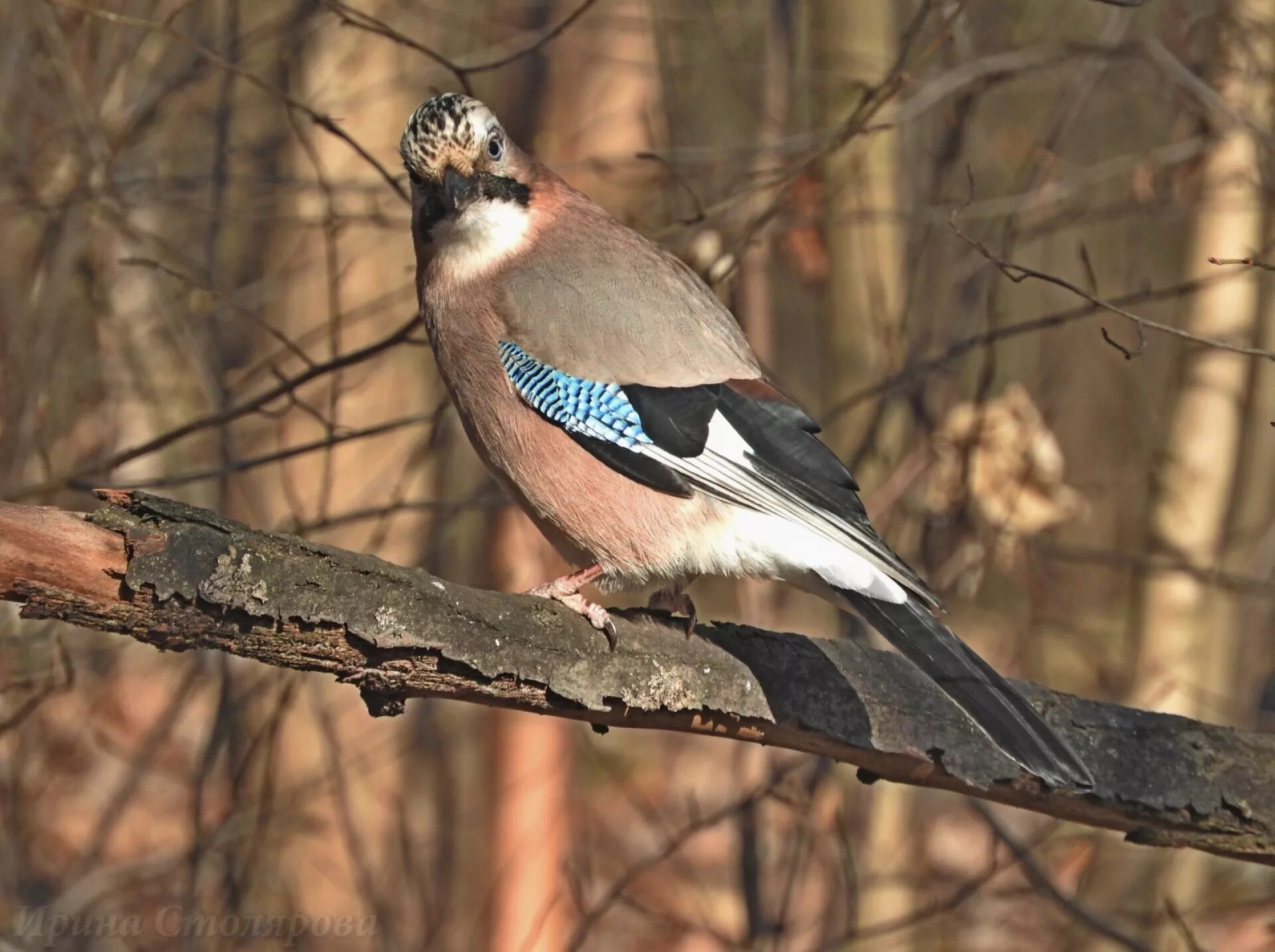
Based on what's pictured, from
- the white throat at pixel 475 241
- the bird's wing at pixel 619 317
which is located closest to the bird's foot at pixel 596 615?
the bird's wing at pixel 619 317

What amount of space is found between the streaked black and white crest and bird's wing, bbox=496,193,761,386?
1.38 ft

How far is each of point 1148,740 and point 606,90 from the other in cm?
447

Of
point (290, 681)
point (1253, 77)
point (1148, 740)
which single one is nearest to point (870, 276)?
point (1253, 77)

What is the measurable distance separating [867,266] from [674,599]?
195 centimetres

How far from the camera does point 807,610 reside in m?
10.4

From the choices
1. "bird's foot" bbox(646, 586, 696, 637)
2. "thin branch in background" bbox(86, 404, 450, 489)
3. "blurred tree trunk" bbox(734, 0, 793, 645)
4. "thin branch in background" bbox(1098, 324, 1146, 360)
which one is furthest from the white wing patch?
"blurred tree trunk" bbox(734, 0, 793, 645)

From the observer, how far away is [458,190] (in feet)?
15.1

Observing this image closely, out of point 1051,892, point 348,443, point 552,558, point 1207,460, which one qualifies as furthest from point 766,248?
point 1051,892

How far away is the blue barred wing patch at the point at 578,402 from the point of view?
4312 mm

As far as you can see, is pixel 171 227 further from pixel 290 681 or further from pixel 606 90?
pixel 290 681

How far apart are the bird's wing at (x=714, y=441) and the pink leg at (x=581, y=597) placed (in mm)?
349

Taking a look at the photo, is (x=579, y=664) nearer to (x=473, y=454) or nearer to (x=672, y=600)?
(x=672, y=600)

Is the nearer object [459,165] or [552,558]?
[459,165]

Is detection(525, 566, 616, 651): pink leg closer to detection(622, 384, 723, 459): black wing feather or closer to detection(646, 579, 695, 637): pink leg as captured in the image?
detection(646, 579, 695, 637): pink leg
